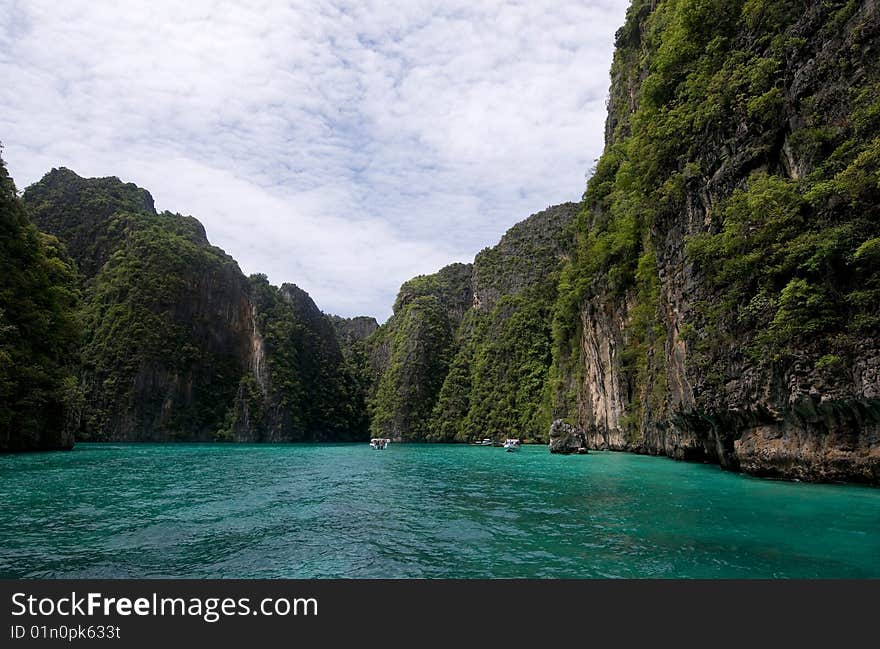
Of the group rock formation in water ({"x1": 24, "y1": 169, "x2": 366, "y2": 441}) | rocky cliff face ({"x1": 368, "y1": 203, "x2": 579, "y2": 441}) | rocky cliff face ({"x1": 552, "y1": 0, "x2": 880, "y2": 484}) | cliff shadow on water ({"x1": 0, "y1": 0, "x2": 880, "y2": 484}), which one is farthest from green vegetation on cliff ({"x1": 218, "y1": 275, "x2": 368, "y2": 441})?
rocky cliff face ({"x1": 552, "y1": 0, "x2": 880, "y2": 484})

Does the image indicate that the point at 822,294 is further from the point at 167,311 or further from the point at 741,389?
the point at 167,311

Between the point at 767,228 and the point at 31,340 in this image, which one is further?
the point at 31,340

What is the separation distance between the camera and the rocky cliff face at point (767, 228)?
558 inches

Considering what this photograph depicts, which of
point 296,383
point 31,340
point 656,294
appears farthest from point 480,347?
point 31,340

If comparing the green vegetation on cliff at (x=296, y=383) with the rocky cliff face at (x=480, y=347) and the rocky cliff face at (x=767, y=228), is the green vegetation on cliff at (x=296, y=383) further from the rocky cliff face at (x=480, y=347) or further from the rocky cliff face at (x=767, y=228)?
the rocky cliff face at (x=767, y=228)

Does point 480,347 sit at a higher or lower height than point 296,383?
higher

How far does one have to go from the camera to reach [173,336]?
290 feet

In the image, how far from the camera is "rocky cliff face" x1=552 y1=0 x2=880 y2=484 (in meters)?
14.2

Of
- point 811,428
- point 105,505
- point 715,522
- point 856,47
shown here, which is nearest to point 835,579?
point 715,522

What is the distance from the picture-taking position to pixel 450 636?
16.5ft

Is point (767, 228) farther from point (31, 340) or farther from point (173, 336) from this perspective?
point (173, 336)

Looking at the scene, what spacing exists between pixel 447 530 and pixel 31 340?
126 ft

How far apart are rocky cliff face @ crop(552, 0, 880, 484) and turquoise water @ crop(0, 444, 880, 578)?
251 cm

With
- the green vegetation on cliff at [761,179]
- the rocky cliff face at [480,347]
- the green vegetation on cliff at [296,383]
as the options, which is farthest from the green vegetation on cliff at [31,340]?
the rocky cliff face at [480,347]
